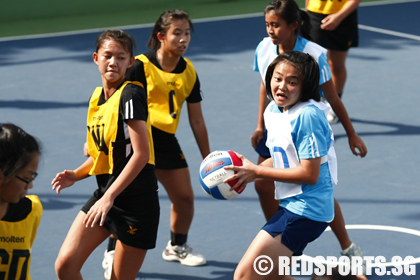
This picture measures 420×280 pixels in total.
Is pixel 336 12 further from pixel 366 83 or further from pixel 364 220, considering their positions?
pixel 364 220

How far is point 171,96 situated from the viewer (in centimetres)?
470

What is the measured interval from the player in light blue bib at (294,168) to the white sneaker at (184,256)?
46.4 inches

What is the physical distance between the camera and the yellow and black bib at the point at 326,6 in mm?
8078

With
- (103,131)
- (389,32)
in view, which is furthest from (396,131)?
(389,32)

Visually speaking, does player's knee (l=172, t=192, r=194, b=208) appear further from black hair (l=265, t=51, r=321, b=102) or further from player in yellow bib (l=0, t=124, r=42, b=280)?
player in yellow bib (l=0, t=124, r=42, b=280)

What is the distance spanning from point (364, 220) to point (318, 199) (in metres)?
1.99

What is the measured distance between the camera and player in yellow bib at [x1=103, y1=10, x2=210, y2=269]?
468 cm

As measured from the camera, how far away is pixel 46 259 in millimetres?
4973

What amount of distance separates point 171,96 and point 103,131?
1020mm

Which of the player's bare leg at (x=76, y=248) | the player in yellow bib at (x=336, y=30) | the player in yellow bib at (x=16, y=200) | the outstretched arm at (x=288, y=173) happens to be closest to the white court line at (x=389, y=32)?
the player in yellow bib at (x=336, y=30)

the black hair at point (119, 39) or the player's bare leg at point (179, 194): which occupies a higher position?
the black hair at point (119, 39)

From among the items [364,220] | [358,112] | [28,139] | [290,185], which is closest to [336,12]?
[358,112]

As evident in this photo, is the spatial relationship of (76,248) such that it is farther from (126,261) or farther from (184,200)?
(184,200)

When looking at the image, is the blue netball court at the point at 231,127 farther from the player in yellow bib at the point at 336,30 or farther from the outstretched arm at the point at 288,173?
the outstretched arm at the point at 288,173
